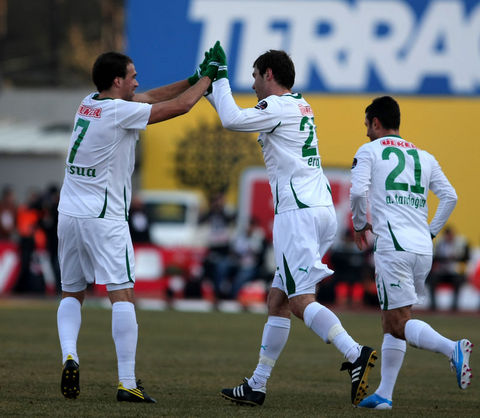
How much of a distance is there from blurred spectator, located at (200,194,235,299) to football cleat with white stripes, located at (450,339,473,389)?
42.6ft

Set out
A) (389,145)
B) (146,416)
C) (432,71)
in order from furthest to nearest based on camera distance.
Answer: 1. (432,71)
2. (389,145)
3. (146,416)

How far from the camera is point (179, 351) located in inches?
432

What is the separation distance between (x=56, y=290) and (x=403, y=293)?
14041mm

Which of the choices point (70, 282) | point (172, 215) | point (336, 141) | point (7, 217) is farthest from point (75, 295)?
point (336, 141)

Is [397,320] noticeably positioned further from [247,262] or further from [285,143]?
[247,262]

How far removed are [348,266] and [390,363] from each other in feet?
41.5

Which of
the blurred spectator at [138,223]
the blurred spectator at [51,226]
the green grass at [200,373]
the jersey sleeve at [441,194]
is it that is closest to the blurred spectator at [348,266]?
the blurred spectator at [138,223]

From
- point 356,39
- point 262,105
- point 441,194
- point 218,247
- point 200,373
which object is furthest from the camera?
point 356,39

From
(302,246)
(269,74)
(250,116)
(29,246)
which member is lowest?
(29,246)

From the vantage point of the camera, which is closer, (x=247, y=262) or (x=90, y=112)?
(x=90, y=112)

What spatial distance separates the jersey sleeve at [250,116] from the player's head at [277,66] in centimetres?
23

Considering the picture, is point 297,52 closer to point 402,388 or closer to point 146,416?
point 402,388

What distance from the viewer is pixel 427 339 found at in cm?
684

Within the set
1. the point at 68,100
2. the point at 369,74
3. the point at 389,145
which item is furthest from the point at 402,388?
the point at 68,100
